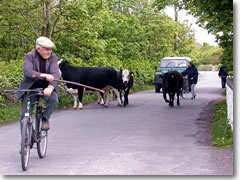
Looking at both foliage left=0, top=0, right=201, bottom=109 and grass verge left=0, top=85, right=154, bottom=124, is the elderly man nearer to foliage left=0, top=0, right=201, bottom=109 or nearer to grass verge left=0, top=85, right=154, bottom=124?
grass verge left=0, top=85, right=154, bottom=124

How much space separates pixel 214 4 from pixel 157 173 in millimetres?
5253

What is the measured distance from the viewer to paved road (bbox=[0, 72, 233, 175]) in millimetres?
7520

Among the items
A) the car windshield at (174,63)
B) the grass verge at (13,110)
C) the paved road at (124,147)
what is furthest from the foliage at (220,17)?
the car windshield at (174,63)

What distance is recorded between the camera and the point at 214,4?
11016mm

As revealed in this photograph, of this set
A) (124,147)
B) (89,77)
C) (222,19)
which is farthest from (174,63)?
(124,147)

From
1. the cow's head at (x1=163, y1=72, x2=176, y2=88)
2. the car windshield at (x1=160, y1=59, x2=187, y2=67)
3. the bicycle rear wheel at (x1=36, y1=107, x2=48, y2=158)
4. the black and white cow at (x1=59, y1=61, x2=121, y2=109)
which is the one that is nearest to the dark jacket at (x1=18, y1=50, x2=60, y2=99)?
the bicycle rear wheel at (x1=36, y1=107, x2=48, y2=158)

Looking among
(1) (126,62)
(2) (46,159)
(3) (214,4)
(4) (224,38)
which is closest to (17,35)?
(1) (126,62)

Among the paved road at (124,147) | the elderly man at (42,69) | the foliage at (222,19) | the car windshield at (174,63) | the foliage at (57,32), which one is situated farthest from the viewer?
the car windshield at (174,63)

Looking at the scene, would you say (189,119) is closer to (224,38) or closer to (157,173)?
(224,38)

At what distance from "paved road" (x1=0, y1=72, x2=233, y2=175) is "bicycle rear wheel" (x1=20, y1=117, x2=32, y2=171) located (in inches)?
7.2

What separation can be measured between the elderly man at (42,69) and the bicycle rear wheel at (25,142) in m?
0.36

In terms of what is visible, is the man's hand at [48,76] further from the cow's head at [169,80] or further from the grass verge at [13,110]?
the cow's head at [169,80]

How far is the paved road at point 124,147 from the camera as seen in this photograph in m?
7.52

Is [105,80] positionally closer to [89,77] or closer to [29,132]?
[89,77]
